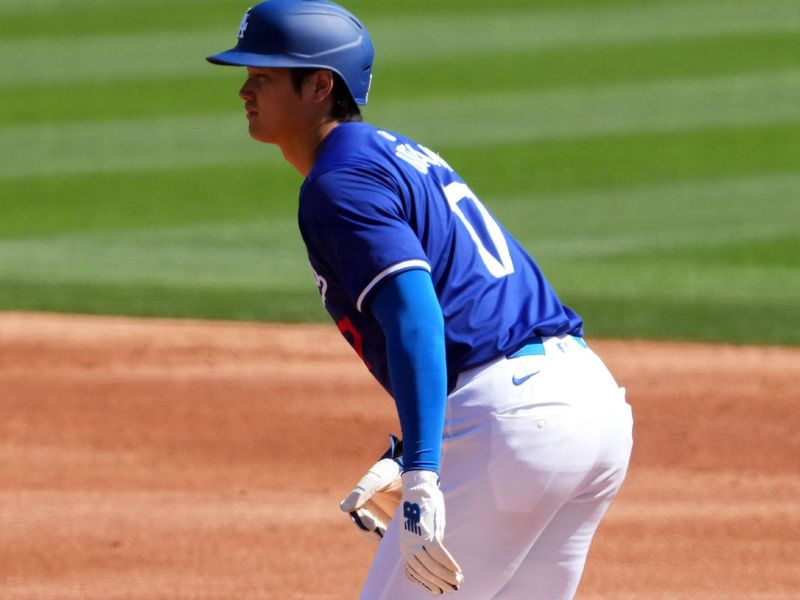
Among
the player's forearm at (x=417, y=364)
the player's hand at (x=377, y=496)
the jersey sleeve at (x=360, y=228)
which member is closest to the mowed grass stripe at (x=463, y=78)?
the player's hand at (x=377, y=496)

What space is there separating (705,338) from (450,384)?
5.88 meters

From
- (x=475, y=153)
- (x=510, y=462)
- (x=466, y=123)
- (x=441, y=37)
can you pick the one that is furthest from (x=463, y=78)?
(x=510, y=462)

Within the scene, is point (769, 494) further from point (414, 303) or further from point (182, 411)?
point (414, 303)

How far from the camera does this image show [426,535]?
10.3ft

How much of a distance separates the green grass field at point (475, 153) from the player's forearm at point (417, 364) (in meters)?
6.03

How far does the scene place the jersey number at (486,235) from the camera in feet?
11.3

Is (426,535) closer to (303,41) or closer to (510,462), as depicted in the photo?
(510,462)

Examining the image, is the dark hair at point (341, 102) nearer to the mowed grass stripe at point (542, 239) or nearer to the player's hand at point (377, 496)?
the player's hand at point (377, 496)

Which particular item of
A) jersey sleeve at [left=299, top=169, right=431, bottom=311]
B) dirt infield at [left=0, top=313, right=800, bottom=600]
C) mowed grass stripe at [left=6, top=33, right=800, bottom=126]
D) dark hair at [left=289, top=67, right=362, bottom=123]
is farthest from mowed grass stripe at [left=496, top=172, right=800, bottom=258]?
jersey sleeve at [left=299, top=169, right=431, bottom=311]

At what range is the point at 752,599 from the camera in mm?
5406

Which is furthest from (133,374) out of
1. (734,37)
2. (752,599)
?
(734,37)

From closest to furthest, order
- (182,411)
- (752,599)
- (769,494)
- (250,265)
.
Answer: (752,599)
(769,494)
(182,411)
(250,265)

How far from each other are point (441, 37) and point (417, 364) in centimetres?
1428

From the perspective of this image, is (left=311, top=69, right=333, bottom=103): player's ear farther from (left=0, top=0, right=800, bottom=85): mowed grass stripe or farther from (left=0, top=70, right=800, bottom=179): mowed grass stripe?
(left=0, top=0, right=800, bottom=85): mowed grass stripe
